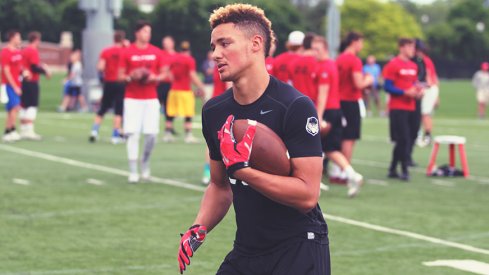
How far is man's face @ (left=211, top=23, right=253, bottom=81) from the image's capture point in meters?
5.04

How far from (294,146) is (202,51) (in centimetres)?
6034

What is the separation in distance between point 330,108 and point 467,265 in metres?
5.73

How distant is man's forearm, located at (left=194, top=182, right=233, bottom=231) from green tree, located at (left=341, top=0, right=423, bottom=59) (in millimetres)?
113765

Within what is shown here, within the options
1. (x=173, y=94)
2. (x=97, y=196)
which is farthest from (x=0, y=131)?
(x=97, y=196)

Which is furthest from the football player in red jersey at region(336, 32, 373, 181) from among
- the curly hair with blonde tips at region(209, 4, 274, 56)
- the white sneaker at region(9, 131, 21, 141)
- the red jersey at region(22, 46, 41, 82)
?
the curly hair with blonde tips at region(209, 4, 274, 56)

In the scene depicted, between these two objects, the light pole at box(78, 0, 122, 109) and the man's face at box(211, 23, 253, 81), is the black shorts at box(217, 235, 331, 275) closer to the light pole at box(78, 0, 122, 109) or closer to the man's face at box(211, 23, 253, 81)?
the man's face at box(211, 23, 253, 81)

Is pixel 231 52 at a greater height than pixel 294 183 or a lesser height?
greater

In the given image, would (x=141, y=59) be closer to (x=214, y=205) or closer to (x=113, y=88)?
(x=113, y=88)

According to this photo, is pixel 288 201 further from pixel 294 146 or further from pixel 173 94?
pixel 173 94

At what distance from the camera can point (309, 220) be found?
206 inches

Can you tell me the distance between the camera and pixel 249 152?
15.8 feet

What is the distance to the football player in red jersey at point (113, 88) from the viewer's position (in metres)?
21.4

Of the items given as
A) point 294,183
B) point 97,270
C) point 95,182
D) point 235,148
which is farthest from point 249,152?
point 95,182

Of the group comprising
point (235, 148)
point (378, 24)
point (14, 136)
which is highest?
point (235, 148)
